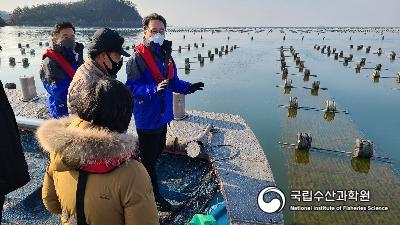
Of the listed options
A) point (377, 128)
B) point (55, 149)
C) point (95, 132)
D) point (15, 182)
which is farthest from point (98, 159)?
point (377, 128)

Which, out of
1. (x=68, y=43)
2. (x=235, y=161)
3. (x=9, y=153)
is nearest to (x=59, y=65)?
(x=68, y=43)

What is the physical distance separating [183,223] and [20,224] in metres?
2.37

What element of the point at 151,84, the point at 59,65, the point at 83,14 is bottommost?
the point at 151,84

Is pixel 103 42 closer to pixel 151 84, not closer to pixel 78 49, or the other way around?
pixel 151 84

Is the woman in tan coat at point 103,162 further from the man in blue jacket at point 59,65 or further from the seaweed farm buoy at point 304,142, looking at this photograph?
the seaweed farm buoy at point 304,142

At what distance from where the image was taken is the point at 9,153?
2602 millimetres

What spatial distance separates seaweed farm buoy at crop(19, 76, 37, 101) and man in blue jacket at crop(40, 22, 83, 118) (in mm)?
6935

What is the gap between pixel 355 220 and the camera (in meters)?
7.57

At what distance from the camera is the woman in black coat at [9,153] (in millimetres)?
2553

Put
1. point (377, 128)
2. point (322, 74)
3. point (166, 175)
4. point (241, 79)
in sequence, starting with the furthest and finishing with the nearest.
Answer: point (322, 74), point (241, 79), point (377, 128), point (166, 175)

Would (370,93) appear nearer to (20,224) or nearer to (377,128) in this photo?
(377,128)

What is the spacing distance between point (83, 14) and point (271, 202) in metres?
179

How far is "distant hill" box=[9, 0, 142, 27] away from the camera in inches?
5920

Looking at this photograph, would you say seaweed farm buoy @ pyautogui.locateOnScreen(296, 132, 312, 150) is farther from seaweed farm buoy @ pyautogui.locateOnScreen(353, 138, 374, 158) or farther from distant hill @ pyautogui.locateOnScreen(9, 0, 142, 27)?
distant hill @ pyautogui.locateOnScreen(9, 0, 142, 27)
